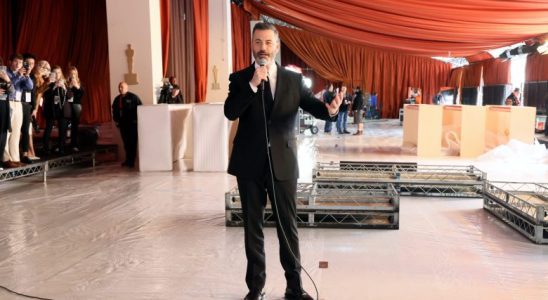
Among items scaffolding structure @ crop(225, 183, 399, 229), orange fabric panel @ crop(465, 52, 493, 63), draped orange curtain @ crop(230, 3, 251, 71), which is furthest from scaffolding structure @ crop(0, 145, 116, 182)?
orange fabric panel @ crop(465, 52, 493, 63)

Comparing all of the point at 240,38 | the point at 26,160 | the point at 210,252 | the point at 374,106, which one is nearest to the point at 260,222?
the point at 210,252

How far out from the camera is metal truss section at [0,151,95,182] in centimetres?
571

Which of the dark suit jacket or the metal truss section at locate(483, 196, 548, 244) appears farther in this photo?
the metal truss section at locate(483, 196, 548, 244)

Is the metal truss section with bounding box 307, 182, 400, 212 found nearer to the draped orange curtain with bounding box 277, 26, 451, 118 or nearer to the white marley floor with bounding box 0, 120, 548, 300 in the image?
the white marley floor with bounding box 0, 120, 548, 300

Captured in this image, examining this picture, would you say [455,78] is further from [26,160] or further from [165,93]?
[26,160]

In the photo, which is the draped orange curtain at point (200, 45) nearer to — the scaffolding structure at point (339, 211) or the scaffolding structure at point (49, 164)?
the scaffolding structure at point (49, 164)

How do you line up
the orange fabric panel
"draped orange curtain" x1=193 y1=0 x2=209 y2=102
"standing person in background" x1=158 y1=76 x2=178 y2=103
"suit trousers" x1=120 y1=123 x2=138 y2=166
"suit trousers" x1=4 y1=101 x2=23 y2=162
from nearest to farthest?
"suit trousers" x1=4 y1=101 x2=23 y2=162, "suit trousers" x1=120 y1=123 x2=138 y2=166, "standing person in background" x1=158 y1=76 x2=178 y2=103, "draped orange curtain" x1=193 y1=0 x2=209 y2=102, the orange fabric panel

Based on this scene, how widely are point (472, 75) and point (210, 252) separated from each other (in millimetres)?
17227

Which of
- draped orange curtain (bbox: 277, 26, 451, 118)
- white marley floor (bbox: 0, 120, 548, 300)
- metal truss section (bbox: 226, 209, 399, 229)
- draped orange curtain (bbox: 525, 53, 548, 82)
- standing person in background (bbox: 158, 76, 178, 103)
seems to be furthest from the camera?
draped orange curtain (bbox: 277, 26, 451, 118)

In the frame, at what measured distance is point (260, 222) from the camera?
2453mm

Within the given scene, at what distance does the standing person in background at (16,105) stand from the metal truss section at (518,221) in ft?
16.3

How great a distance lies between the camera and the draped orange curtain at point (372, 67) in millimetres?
19672

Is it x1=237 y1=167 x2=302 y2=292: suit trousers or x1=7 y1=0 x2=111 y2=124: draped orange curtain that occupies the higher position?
x1=7 y1=0 x2=111 y2=124: draped orange curtain

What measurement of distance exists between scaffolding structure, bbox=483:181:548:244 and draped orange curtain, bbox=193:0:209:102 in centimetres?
606
